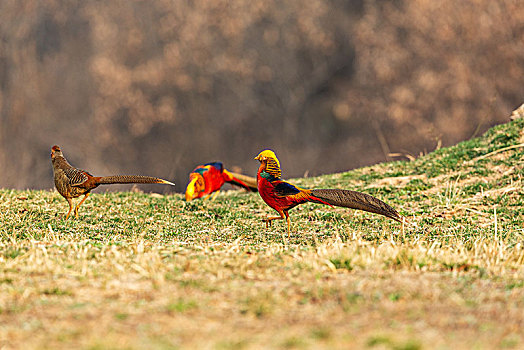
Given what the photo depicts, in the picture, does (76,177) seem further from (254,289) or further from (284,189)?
(254,289)

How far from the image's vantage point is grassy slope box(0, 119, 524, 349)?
1775 millimetres

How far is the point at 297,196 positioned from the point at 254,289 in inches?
74.0

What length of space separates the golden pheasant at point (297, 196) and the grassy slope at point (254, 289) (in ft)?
1.11

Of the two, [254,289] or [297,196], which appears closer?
[254,289]

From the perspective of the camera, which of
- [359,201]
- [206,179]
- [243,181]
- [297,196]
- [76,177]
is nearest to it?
[359,201]

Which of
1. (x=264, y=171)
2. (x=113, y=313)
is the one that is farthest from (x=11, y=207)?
(x=113, y=313)

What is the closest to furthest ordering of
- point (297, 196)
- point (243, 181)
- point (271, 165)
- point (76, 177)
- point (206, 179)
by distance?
point (297, 196) → point (271, 165) → point (76, 177) → point (206, 179) → point (243, 181)

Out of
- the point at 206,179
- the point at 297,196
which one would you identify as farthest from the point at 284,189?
the point at 206,179

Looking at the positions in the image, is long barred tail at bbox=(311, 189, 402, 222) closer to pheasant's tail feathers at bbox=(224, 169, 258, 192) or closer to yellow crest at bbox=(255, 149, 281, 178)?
yellow crest at bbox=(255, 149, 281, 178)

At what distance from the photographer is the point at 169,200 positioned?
6.47m

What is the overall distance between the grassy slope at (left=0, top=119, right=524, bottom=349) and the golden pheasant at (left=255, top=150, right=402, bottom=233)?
34 centimetres

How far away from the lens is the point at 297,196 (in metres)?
4.12

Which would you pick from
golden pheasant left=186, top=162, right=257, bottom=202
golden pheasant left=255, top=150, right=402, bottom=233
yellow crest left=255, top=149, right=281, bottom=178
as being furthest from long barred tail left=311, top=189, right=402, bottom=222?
golden pheasant left=186, top=162, right=257, bottom=202

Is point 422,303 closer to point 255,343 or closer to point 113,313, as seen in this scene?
point 255,343
